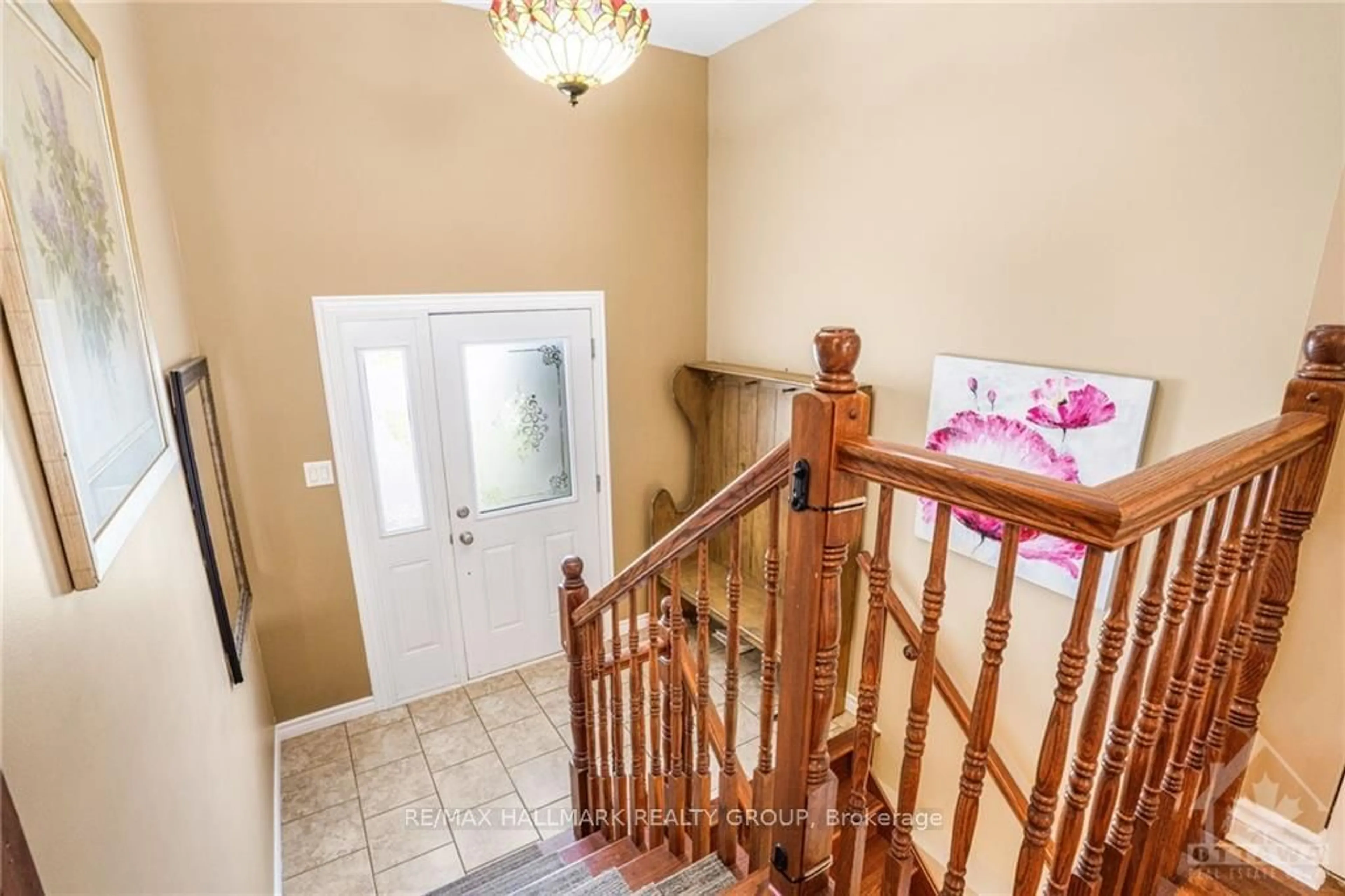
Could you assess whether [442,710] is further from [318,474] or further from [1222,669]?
[1222,669]

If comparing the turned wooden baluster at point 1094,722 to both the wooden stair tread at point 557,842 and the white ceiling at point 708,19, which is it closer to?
the wooden stair tread at point 557,842

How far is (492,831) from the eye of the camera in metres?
2.69

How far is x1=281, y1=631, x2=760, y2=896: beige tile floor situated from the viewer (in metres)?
2.53

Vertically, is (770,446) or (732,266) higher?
(732,266)

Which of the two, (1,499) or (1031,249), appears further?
(1031,249)

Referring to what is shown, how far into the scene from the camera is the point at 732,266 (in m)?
3.69

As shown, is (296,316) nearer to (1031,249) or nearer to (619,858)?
(619,858)


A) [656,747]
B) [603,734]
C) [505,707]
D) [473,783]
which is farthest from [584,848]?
[505,707]

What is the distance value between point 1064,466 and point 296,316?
10.5 feet

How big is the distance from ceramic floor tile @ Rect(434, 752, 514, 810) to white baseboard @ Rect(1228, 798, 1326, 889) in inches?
102

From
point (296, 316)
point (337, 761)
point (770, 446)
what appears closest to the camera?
point (296, 316)

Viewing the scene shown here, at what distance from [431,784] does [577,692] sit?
1236mm

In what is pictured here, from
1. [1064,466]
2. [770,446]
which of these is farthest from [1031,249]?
[770,446]

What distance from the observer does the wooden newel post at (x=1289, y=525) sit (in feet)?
3.61
